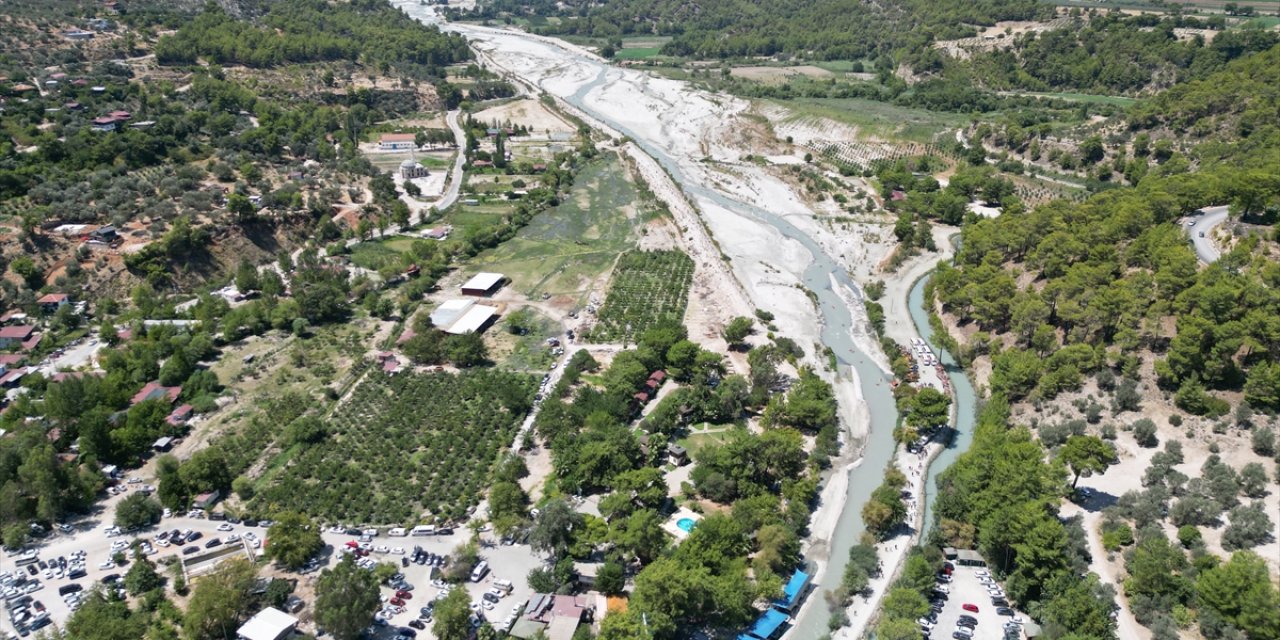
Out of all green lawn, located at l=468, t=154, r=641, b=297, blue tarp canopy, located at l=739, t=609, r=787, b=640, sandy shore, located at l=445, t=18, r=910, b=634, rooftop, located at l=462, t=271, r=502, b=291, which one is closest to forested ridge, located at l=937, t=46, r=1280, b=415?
sandy shore, located at l=445, t=18, r=910, b=634

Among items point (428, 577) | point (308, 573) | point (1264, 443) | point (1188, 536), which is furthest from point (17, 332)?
point (1264, 443)

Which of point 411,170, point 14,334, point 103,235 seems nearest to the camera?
point 14,334

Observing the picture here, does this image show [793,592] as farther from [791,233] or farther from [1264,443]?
[791,233]

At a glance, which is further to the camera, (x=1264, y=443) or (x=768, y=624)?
(x=1264, y=443)

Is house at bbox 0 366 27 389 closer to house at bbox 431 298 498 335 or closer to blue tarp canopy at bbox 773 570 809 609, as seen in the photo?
house at bbox 431 298 498 335

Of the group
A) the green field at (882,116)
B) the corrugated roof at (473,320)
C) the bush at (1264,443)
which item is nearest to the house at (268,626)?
the corrugated roof at (473,320)

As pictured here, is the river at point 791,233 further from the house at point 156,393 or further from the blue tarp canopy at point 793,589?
the house at point 156,393

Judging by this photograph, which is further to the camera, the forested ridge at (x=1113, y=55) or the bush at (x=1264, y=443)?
the forested ridge at (x=1113, y=55)

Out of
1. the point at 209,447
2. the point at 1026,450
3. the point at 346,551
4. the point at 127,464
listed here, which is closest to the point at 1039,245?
the point at 1026,450
